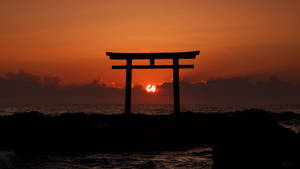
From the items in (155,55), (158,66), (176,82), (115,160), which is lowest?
(115,160)

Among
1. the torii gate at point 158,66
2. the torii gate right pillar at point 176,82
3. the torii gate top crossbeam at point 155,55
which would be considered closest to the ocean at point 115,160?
the torii gate right pillar at point 176,82

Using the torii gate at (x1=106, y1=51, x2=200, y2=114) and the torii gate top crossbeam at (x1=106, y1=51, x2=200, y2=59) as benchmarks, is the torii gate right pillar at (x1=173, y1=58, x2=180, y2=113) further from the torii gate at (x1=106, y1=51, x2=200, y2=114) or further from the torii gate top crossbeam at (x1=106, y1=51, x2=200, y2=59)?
the torii gate top crossbeam at (x1=106, y1=51, x2=200, y2=59)

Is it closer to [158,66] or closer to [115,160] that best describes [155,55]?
[158,66]

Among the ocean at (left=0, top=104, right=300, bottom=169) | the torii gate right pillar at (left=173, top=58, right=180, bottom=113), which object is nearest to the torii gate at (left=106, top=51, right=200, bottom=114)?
the torii gate right pillar at (left=173, top=58, right=180, bottom=113)

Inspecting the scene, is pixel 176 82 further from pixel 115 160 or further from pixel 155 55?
pixel 115 160

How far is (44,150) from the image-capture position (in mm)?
12828

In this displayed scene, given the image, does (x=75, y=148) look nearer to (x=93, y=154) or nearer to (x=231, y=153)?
(x=93, y=154)

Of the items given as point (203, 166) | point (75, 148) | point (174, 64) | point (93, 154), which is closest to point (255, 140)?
point (203, 166)

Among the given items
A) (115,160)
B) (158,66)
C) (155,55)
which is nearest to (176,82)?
(158,66)

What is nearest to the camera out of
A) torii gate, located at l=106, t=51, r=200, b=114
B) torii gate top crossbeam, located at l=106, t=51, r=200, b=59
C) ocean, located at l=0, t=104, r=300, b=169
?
ocean, located at l=0, t=104, r=300, b=169

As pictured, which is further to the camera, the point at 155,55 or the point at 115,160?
the point at 155,55

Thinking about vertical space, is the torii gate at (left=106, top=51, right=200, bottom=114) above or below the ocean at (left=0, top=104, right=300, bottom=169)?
above

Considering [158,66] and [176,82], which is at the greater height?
[158,66]

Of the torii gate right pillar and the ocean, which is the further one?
the torii gate right pillar
